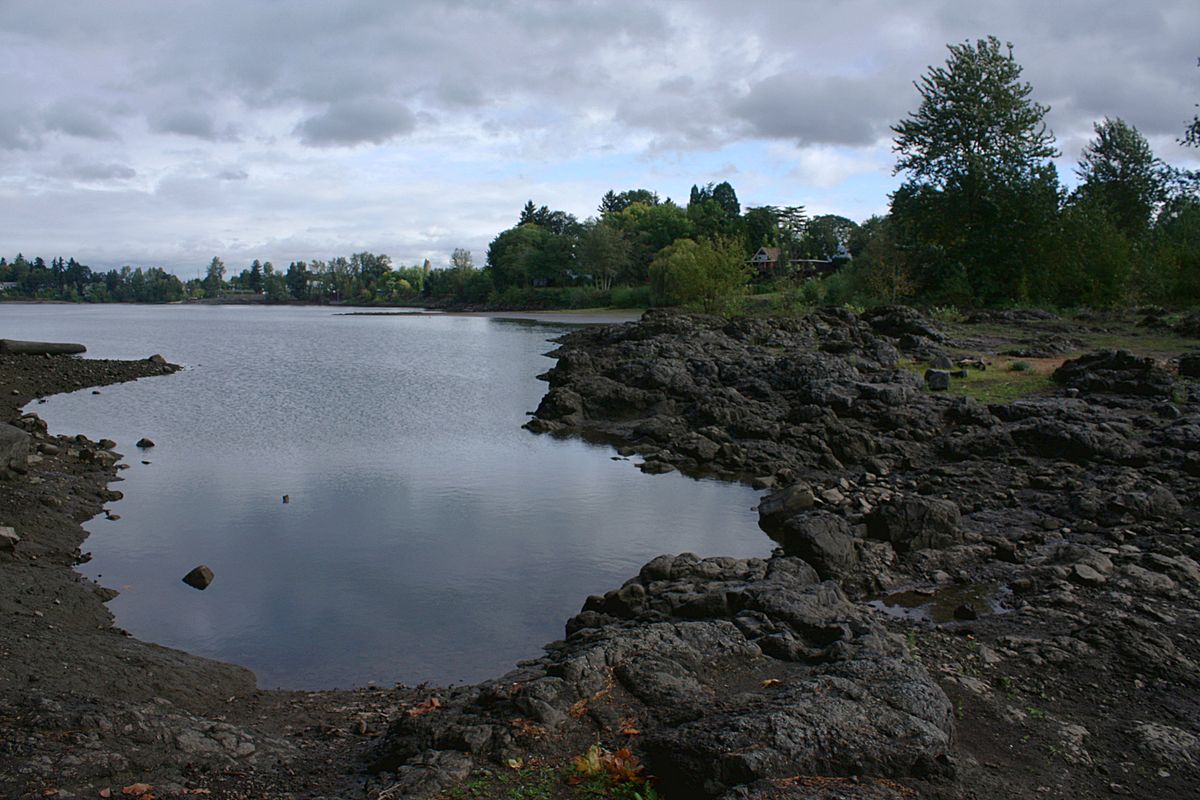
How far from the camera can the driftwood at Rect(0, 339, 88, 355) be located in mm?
40094

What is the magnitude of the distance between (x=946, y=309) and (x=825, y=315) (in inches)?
375

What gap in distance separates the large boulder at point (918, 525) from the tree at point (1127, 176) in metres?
71.9

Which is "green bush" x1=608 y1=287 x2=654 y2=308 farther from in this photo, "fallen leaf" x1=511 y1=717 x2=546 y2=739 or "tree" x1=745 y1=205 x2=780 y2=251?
"fallen leaf" x1=511 y1=717 x2=546 y2=739

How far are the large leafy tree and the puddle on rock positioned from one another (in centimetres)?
4694

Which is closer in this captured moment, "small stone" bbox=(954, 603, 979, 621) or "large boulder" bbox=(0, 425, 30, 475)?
"small stone" bbox=(954, 603, 979, 621)

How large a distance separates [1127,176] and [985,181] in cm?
3101

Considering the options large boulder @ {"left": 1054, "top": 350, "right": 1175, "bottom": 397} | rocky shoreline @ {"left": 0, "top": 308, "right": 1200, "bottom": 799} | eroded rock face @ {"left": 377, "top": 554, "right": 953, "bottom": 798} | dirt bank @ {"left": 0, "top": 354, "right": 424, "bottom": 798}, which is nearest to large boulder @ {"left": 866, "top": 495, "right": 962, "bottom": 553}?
rocky shoreline @ {"left": 0, "top": 308, "right": 1200, "bottom": 799}

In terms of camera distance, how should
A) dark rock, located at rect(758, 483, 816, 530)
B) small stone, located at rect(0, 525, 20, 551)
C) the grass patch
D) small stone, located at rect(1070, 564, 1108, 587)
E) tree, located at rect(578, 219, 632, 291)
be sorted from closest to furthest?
small stone, located at rect(1070, 564, 1108, 587), small stone, located at rect(0, 525, 20, 551), dark rock, located at rect(758, 483, 816, 530), the grass patch, tree, located at rect(578, 219, 632, 291)

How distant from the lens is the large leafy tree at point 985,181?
54.8 metres

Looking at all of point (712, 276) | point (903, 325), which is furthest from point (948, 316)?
point (712, 276)

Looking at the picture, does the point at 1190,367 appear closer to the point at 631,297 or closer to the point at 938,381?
the point at 938,381

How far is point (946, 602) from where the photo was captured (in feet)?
37.5

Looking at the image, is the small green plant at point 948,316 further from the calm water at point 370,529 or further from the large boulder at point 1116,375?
the calm water at point 370,529

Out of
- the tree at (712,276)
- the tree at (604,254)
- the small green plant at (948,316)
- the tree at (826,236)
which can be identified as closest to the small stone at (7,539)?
the small green plant at (948,316)
